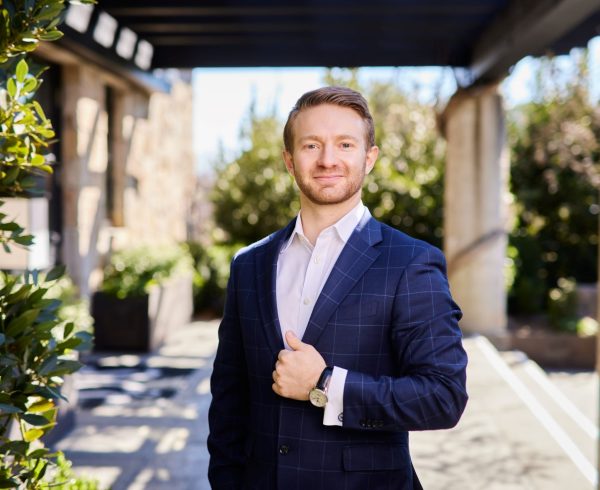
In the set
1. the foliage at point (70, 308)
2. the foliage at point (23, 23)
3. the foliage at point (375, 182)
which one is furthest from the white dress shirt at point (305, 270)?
the foliage at point (375, 182)

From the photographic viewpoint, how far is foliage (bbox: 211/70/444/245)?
1060cm

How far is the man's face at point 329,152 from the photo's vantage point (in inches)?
62.6

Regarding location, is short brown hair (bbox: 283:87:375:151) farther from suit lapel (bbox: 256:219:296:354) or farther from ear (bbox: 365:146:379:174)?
suit lapel (bbox: 256:219:296:354)

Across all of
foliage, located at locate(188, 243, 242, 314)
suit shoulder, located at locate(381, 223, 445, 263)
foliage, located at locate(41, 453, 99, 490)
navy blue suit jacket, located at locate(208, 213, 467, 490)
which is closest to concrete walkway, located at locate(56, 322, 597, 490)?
foliage, located at locate(41, 453, 99, 490)

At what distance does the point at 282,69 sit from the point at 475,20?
2243 millimetres

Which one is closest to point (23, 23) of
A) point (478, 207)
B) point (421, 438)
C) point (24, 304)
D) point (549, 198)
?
point (24, 304)

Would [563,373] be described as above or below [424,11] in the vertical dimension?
below

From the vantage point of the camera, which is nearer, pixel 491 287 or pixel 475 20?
pixel 475 20

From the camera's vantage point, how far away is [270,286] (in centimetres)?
167

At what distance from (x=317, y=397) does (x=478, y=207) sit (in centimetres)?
711

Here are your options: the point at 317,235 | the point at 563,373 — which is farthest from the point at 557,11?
the point at 563,373

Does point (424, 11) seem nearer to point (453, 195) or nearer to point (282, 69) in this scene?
point (282, 69)

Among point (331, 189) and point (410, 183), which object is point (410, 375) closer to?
point (331, 189)

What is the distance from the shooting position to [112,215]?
27.0 feet
